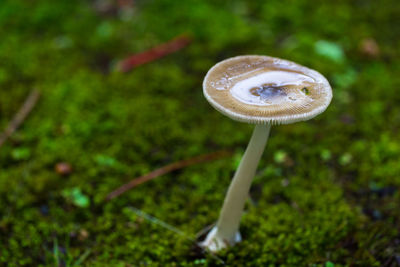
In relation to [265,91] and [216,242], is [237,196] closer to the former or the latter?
[216,242]

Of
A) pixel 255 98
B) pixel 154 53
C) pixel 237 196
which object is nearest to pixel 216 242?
pixel 237 196

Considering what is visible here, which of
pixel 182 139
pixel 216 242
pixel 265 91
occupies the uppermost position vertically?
pixel 265 91

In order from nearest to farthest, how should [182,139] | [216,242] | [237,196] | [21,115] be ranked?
[237,196] → [216,242] → [182,139] → [21,115]

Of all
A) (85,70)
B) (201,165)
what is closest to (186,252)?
(201,165)

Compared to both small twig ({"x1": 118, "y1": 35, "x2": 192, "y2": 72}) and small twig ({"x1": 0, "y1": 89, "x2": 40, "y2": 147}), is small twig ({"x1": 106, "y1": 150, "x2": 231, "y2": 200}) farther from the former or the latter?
small twig ({"x1": 118, "y1": 35, "x2": 192, "y2": 72})

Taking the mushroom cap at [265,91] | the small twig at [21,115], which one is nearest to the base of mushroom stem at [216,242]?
the mushroom cap at [265,91]

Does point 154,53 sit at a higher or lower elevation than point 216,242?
higher

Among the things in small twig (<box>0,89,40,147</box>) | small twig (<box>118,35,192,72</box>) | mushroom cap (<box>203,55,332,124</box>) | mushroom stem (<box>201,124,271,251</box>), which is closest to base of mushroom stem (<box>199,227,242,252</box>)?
mushroom stem (<box>201,124,271,251</box>)
